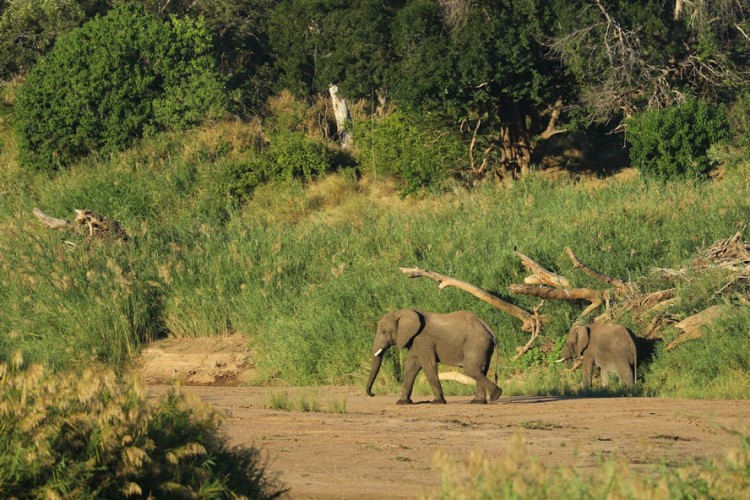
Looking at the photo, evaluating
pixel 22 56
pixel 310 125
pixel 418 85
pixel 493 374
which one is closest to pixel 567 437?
Result: pixel 493 374

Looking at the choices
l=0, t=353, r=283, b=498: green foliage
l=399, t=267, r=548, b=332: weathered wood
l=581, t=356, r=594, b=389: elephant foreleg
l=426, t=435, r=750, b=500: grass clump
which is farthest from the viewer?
l=399, t=267, r=548, b=332: weathered wood

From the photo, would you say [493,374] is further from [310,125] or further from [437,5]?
[310,125]

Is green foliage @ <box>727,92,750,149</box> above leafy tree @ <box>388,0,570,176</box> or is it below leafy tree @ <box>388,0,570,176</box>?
below

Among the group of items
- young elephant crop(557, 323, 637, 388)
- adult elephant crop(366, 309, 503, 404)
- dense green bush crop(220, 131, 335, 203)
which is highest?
dense green bush crop(220, 131, 335, 203)

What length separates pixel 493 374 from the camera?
55.9 feet

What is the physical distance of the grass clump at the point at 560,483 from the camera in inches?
216

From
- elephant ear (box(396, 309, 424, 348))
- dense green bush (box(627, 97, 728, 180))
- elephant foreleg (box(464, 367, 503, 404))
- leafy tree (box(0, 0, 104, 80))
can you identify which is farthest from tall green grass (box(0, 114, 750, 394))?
leafy tree (box(0, 0, 104, 80))

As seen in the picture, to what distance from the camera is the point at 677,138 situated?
2688cm

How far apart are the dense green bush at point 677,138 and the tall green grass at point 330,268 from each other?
83 cm

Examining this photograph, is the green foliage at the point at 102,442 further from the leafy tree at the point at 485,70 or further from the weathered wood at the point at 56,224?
the leafy tree at the point at 485,70

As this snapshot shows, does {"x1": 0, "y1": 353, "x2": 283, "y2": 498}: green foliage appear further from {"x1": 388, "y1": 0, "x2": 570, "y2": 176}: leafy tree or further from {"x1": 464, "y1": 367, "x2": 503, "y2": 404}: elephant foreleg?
{"x1": 388, "y1": 0, "x2": 570, "y2": 176}: leafy tree

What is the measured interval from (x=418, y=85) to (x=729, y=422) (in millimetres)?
17876

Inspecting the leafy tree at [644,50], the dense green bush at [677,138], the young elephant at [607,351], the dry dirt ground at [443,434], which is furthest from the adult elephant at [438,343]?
the leafy tree at [644,50]

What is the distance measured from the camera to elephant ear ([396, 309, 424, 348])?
13.9m
